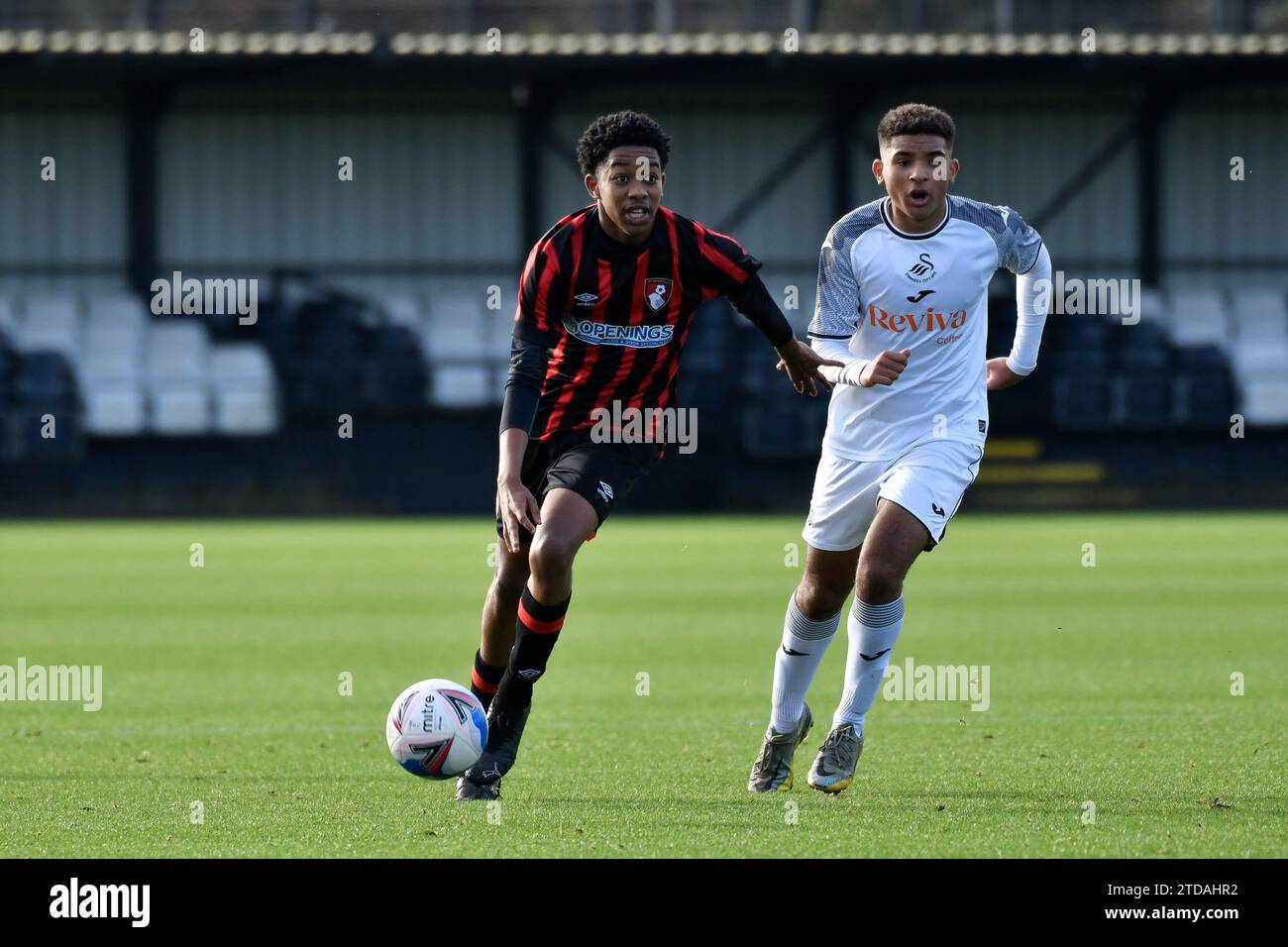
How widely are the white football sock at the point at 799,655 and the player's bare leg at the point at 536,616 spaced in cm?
80

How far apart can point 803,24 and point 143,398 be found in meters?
10.9

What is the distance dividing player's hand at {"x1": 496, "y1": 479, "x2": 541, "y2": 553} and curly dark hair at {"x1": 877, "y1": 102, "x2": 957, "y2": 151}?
5.37ft

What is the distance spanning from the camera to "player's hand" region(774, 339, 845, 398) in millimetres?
6441

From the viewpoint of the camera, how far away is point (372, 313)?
93.7ft

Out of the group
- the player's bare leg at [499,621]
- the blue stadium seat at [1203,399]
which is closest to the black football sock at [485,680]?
the player's bare leg at [499,621]

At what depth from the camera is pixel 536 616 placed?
630 cm

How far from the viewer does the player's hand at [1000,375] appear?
6898mm

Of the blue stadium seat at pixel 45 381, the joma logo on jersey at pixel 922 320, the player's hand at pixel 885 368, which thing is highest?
the blue stadium seat at pixel 45 381

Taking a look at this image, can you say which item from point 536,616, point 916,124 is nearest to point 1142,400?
point 916,124

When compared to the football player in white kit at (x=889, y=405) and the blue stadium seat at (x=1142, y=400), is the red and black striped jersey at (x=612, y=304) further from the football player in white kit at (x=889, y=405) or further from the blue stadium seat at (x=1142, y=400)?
the blue stadium seat at (x=1142, y=400)

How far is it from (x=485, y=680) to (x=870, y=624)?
1360 millimetres

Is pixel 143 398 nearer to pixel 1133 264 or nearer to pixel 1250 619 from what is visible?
pixel 1133 264

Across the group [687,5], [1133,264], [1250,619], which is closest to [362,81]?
[687,5]

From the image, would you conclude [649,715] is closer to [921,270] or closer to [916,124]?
[921,270]
